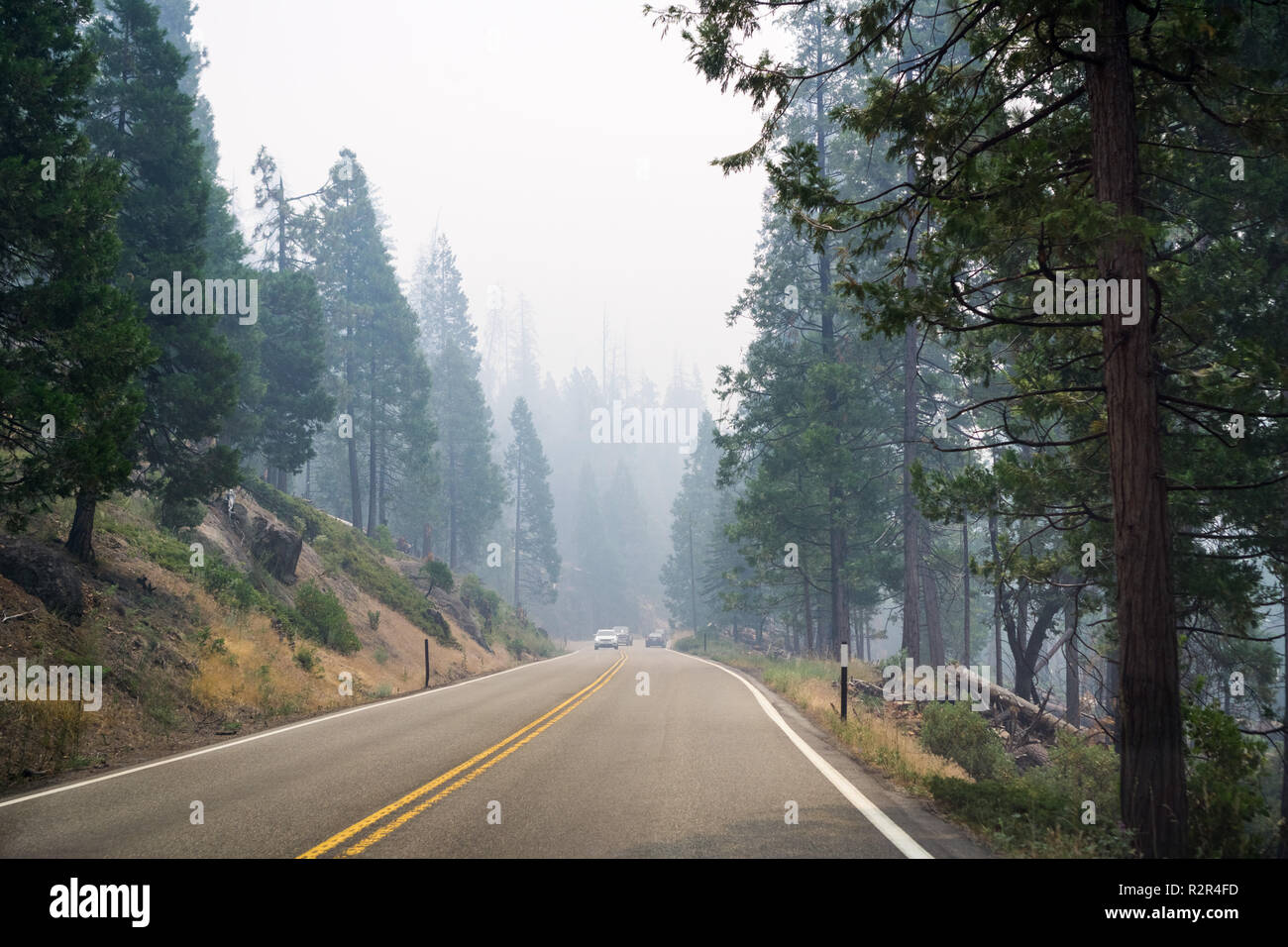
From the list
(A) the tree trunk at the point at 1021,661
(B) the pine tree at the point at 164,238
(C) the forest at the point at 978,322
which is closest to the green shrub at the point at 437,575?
(C) the forest at the point at 978,322

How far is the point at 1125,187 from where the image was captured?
6.60m

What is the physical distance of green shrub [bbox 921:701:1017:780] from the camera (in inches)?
498

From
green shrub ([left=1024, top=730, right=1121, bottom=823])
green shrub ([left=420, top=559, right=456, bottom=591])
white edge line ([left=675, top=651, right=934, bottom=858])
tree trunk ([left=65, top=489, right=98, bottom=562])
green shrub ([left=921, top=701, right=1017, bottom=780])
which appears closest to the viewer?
white edge line ([left=675, top=651, right=934, bottom=858])

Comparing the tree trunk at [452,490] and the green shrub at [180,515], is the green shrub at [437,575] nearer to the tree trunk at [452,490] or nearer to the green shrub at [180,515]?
the green shrub at [180,515]

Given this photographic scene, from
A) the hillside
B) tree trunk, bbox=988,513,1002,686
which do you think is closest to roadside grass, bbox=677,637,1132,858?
tree trunk, bbox=988,513,1002,686

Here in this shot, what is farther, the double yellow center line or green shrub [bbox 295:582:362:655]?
green shrub [bbox 295:582:362:655]

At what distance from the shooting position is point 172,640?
48.8 feet

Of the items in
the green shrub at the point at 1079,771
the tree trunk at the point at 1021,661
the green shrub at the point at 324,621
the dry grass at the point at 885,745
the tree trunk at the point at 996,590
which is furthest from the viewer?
the green shrub at the point at 324,621

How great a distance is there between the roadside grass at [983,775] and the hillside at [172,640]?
31.7ft

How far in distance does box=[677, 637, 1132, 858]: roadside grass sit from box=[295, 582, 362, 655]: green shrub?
12214 mm

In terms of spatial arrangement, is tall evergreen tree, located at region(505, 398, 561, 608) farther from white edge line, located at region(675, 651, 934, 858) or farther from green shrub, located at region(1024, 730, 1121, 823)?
white edge line, located at region(675, 651, 934, 858)

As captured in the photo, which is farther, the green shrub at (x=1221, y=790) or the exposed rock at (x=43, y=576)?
the exposed rock at (x=43, y=576)

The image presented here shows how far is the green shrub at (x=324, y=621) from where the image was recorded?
2202cm
